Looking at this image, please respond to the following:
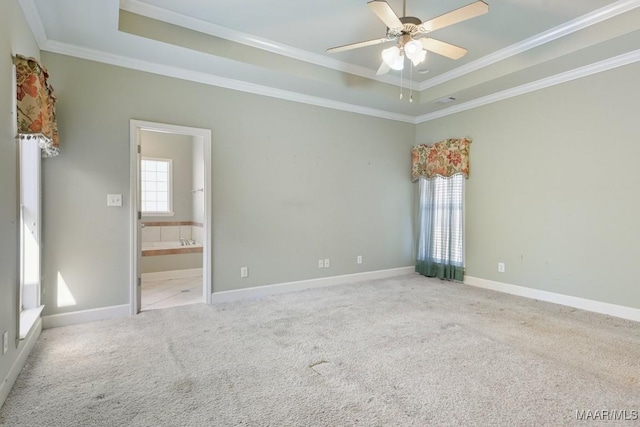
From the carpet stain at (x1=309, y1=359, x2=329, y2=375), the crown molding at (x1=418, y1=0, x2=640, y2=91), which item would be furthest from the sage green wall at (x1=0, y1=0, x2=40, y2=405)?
the crown molding at (x1=418, y1=0, x2=640, y2=91)

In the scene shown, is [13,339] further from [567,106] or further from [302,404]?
[567,106]

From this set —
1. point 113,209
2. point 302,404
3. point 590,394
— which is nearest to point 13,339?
point 113,209

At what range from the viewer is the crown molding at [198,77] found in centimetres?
328

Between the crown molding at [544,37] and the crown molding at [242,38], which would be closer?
the crown molding at [544,37]

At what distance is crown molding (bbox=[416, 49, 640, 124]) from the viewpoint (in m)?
3.43

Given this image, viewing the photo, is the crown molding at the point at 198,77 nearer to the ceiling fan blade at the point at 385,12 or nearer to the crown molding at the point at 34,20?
the crown molding at the point at 34,20

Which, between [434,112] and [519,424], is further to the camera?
[434,112]

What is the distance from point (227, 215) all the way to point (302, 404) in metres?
2.66

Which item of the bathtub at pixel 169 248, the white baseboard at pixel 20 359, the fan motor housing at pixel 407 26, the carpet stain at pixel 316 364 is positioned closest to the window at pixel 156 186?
the bathtub at pixel 169 248

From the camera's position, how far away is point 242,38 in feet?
11.6

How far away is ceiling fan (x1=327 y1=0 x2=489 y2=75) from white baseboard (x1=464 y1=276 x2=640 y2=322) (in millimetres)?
3094

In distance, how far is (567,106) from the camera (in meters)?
3.92

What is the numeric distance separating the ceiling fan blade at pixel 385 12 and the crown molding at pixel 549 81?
2.57 m

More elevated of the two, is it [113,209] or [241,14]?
[241,14]
